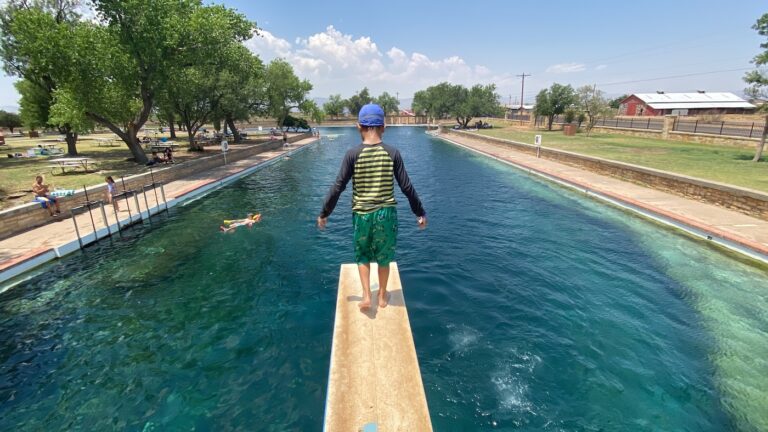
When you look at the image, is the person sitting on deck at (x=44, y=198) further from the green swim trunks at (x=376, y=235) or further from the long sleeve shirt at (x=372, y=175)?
the green swim trunks at (x=376, y=235)

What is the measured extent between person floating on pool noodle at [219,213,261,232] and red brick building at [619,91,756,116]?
265ft

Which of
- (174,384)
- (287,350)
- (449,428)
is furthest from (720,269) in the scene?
(174,384)

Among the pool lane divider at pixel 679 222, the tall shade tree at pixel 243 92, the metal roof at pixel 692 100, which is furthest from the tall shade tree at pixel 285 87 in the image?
the metal roof at pixel 692 100

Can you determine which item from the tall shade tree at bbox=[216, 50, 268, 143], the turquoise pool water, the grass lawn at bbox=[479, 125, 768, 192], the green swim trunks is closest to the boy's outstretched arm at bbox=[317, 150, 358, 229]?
the green swim trunks

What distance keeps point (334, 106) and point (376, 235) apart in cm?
12692

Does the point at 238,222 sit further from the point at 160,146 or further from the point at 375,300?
the point at 160,146

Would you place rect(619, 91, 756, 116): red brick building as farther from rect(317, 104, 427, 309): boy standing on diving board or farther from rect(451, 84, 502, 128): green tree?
rect(317, 104, 427, 309): boy standing on diving board

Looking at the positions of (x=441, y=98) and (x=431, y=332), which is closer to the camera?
(x=431, y=332)

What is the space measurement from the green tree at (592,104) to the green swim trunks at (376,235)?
47374mm

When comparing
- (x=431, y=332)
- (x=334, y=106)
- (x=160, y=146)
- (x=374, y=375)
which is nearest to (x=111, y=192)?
(x=431, y=332)

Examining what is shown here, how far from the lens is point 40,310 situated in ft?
25.2

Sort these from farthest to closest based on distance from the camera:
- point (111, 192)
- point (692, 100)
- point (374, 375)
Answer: point (692, 100), point (111, 192), point (374, 375)

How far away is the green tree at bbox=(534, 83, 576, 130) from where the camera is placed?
1969 inches

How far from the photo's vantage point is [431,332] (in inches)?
261
